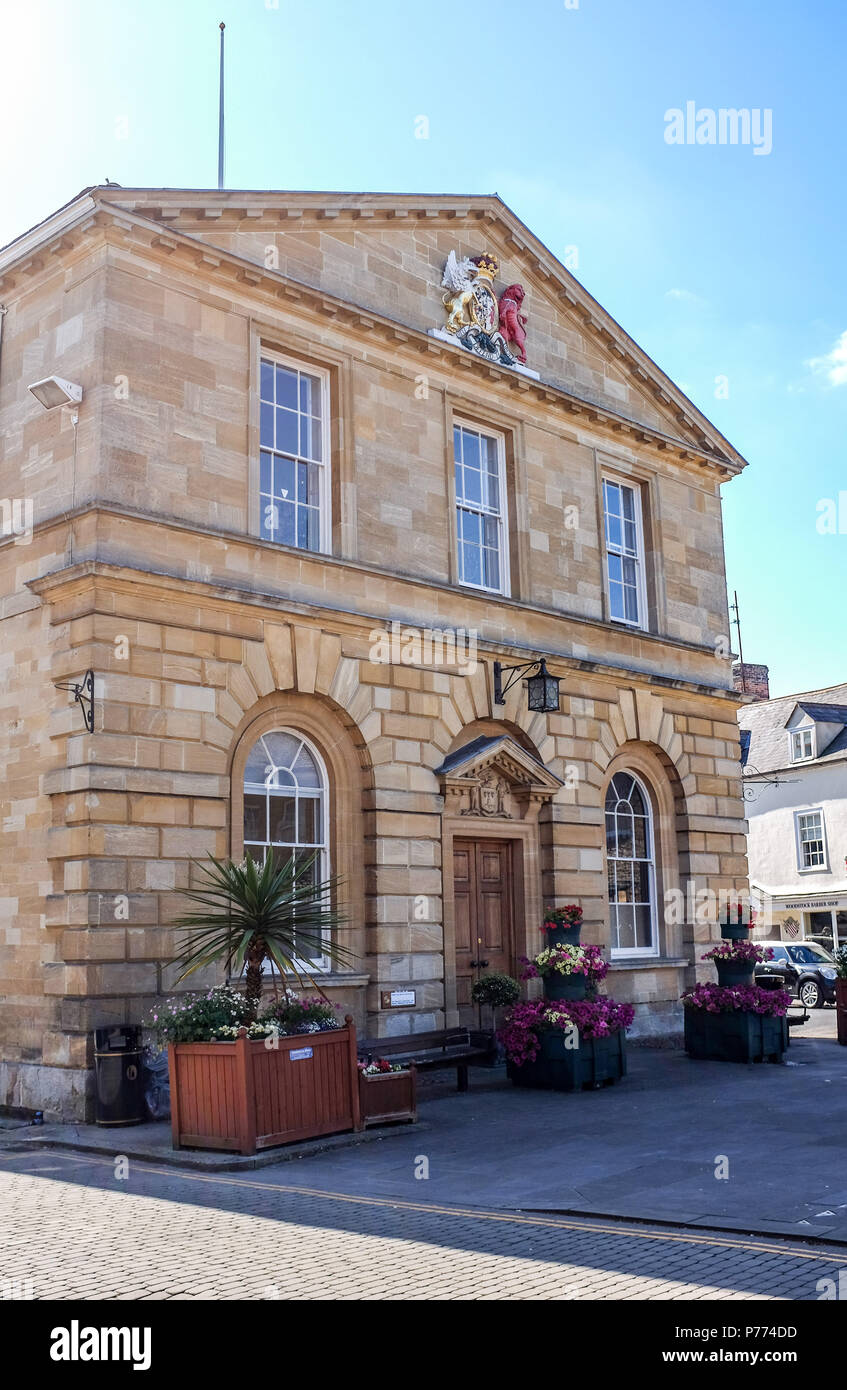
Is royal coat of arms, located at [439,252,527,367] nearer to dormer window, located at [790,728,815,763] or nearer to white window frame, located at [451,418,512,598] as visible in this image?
white window frame, located at [451,418,512,598]

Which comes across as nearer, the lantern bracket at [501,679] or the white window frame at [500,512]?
the lantern bracket at [501,679]

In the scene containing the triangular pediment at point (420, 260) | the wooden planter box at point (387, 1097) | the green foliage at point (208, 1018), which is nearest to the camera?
the green foliage at point (208, 1018)

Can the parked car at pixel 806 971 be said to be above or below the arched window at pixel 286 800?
below

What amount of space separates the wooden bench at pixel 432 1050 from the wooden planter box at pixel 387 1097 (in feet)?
3.12

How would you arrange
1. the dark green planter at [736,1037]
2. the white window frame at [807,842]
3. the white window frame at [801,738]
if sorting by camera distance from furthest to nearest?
1. the white window frame at [801,738]
2. the white window frame at [807,842]
3. the dark green planter at [736,1037]

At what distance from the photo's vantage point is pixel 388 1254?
23.8ft

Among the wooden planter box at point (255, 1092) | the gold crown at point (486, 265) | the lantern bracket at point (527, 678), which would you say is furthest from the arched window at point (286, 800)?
the gold crown at point (486, 265)

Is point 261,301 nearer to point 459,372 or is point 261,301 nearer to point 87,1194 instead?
point 459,372

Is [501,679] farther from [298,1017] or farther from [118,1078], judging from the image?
[118,1078]

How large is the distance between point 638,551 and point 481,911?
718 centimetres

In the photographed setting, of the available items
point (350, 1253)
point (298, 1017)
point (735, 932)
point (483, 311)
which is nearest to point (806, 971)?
point (735, 932)

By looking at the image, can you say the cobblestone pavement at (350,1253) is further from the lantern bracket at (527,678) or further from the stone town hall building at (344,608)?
the lantern bracket at (527,678)

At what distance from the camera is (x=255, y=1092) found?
1091 cm

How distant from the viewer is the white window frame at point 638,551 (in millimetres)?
20739
